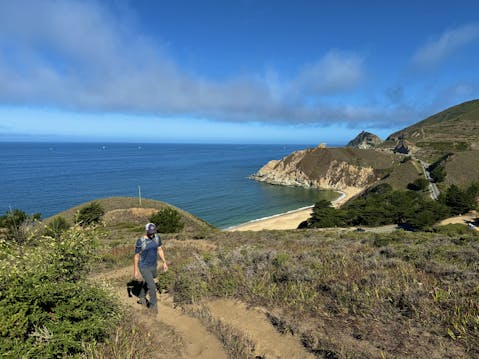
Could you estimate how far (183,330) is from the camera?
6.11 meters

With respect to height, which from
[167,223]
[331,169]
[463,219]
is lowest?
[463,219]

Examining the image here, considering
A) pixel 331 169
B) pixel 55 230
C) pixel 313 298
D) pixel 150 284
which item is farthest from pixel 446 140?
pixel 55 230

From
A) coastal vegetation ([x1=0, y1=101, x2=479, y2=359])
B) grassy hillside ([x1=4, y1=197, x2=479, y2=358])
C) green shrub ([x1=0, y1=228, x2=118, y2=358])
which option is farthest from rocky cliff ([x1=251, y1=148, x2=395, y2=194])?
green shrub ([x1=0, y1=228, x2=118, y2=358])

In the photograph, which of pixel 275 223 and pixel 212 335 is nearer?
pixel 212 335

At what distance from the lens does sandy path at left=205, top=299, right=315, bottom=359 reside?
5102 mm

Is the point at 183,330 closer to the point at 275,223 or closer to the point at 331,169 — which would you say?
the point at 275,223

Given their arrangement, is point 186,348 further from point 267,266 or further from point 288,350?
point 267,266

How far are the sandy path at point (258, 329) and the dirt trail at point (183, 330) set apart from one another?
0.62 m

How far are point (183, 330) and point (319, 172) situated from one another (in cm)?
9884

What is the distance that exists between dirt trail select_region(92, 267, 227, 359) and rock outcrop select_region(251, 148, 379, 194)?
301ft

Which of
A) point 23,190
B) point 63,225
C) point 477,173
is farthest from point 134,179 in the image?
point 477,173

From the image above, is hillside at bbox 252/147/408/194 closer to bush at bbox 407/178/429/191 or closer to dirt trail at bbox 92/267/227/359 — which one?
bush at bbox 407/178/429/191

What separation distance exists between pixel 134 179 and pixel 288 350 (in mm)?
103029

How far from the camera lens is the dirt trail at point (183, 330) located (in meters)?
5.16
